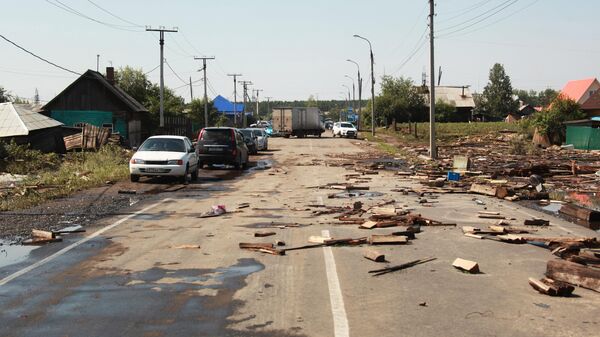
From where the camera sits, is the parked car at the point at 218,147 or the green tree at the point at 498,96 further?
the green tree at the point at 498,96

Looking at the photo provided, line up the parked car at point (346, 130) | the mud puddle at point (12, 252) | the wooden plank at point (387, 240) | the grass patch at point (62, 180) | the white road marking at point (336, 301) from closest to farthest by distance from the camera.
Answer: the white road marking at point (336, 301) → the mud puddle at point (12, 252) → the wooden plank at point (387, 240) → the grass patch at point (62, 180) → the parked car at point (346, 130)

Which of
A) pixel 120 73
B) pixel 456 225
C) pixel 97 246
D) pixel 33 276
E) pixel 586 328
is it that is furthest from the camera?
pixel 120 73

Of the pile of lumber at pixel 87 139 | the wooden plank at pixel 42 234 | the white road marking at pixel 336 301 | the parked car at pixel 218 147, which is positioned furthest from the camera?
the pile of lumber at pixel 87 139

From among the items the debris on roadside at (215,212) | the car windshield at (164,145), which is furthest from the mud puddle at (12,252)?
the car windshield at (164,145)

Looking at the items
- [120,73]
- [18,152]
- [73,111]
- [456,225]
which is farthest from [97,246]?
[120,73]

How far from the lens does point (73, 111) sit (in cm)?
5409

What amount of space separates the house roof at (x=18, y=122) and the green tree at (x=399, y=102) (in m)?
60.3

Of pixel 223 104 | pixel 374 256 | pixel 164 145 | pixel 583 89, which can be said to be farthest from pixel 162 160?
pixel 223 104

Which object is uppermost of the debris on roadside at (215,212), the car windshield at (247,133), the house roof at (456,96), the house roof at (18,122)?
the house roof at (456,96)

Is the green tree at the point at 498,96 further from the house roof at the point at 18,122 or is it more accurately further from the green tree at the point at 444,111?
the house roof at the point at 18,122

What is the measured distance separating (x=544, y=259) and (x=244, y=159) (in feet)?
69.1

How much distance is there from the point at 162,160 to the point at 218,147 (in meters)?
6.76

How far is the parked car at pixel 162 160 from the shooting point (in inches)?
789

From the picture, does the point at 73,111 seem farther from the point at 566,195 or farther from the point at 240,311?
the point at 240,311
